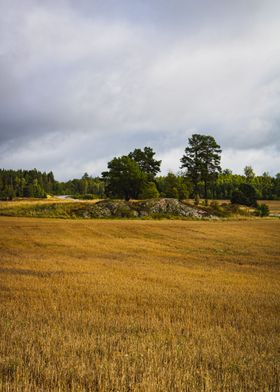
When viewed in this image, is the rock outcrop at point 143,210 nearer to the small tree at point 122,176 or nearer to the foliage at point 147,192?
the foliage at point 147,192

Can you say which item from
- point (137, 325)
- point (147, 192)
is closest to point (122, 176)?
point (147, 192)

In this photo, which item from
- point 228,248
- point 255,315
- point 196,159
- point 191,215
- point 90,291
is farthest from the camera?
point 196,159

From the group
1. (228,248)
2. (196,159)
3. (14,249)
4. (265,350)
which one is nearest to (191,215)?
(196,159)

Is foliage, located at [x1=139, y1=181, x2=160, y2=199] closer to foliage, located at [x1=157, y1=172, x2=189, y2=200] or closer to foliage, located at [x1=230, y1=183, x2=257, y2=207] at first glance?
foliage, located at [x1=157, y1=172, x2=189, y2=200]

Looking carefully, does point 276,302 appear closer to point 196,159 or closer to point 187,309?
point 187,309

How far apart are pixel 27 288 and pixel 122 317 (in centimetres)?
477

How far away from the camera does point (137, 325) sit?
8.24 metres

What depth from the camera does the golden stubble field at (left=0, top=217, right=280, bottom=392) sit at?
541 centimetres

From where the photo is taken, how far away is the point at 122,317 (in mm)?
8883

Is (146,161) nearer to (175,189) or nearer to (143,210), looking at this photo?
(175,189)

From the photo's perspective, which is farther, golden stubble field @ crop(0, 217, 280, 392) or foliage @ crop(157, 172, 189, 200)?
foliage @ crop(157, 172, 189, 200)

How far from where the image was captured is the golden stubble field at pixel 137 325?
5406 mm

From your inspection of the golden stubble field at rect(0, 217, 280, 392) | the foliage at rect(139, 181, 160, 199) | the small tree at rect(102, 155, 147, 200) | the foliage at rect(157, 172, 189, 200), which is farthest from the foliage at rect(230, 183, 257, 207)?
the golden stubble field at rect(0, 217, 280, 392)

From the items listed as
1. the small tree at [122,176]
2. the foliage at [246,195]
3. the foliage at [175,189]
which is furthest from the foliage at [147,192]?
the foliage at [246,195]
